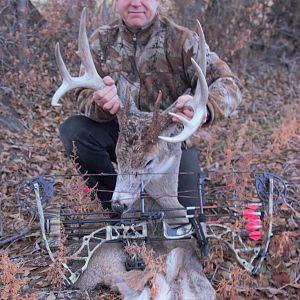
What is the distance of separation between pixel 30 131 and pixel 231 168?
2.39 m

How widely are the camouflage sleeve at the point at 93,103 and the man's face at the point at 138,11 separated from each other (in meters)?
0.39

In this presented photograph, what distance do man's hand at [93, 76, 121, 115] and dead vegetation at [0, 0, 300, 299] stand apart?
0.68 metres

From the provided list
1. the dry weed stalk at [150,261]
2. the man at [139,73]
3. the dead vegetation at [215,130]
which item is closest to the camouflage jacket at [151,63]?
the man at [139,73]

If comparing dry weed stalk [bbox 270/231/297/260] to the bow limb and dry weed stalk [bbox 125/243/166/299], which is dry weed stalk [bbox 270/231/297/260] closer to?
the bow limb

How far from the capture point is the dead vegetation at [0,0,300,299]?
11.8 ft

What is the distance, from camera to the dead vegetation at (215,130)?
11.8ft

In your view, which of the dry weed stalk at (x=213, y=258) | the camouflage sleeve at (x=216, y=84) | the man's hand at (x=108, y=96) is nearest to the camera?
the dry weed stalk at (x=213, y=258)

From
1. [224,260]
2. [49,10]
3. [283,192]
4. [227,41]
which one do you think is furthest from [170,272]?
[227,41]

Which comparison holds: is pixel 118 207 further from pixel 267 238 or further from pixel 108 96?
pixel 267 238

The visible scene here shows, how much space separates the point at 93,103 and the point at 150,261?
1485mm

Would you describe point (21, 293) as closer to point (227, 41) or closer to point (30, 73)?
point (30, 73)

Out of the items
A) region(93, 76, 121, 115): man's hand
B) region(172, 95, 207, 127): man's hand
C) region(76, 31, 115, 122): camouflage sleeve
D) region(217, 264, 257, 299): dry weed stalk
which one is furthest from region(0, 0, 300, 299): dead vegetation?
region(172, 95, 207, 127): man's hand

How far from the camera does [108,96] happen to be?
3.76m

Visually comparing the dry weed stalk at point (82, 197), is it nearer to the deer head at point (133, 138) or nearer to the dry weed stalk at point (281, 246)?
the deer head at point (133, 138)
